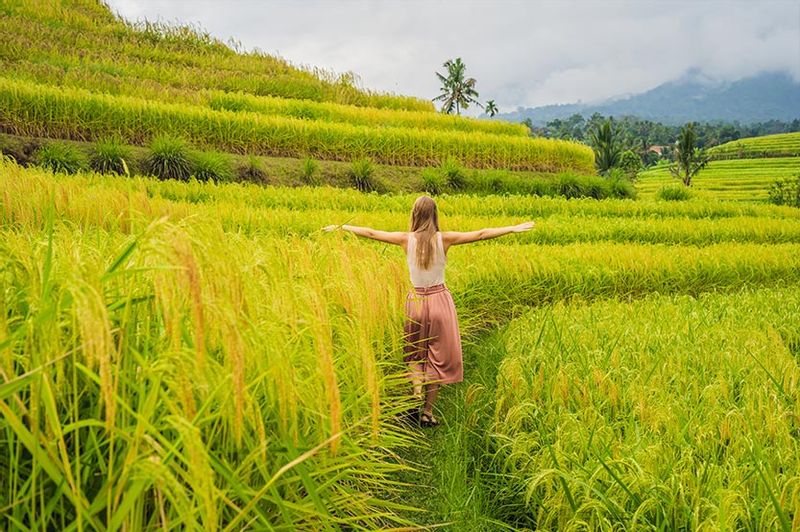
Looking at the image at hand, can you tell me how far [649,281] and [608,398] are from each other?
157 inches

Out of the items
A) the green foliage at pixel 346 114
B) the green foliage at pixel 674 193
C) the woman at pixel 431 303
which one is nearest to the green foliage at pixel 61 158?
the green foliage at pixel 346 114

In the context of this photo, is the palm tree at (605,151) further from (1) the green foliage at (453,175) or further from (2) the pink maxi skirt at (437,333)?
(2) the pink maxi skirt at (437,333)

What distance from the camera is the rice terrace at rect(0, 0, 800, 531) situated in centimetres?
131

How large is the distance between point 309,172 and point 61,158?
13.3ft

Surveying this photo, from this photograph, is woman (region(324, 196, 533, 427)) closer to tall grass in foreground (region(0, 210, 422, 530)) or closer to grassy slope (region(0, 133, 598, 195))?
tall grass in foreground (region(0, 210, 422, 530))

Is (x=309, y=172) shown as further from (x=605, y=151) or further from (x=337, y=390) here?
(x=605, y=151)

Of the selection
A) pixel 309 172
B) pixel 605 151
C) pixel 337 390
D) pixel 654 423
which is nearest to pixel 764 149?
pixel 605 151

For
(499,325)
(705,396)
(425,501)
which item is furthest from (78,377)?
(499,325)

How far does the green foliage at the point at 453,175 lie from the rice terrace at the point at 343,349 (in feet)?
4.21

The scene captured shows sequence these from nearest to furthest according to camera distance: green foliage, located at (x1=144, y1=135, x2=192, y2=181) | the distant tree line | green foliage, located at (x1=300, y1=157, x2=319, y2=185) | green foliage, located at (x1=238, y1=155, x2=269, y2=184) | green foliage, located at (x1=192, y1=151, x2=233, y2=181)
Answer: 1. green foliage, located at (x1=144, y1=135, x2=192, y2=181)
2. green foliage, located at (x1=192, y1=151, x2=233, y2=181)
3. green foliage, located at (x1=238, y1=155, x2=269, y2=184)
4. green foliage, located at (x1=300, y1=157, x2=319, y2=185)
5. the distant tree line

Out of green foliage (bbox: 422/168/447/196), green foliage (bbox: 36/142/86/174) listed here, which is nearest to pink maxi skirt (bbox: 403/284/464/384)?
green foliage (bbox: 36/142/86/174)

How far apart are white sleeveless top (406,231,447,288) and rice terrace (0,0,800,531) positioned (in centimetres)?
2

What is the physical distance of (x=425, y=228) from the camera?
340cm

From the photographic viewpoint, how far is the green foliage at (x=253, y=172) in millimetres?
9828
